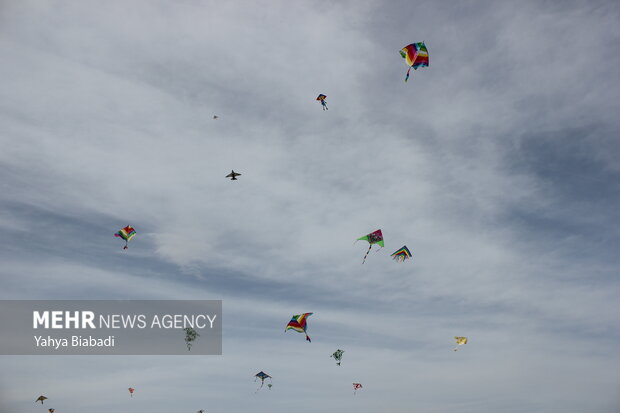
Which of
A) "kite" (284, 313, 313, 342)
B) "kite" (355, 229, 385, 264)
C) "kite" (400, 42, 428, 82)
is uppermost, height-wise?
"kite" (400, 42, 428, 82)

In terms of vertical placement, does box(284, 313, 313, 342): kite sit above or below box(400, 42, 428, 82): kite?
below

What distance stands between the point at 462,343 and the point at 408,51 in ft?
161

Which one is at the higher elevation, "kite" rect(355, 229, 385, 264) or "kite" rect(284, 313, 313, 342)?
"kite" rect(355, 229, 385, 264)

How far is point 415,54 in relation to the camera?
5178cm

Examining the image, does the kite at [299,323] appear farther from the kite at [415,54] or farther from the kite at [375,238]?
the kite at [415,54]

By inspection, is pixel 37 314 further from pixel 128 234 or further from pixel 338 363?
pixel 338 363

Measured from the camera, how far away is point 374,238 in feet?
212

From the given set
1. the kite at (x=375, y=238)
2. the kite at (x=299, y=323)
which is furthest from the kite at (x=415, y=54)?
the kite at (x=299, y=323)

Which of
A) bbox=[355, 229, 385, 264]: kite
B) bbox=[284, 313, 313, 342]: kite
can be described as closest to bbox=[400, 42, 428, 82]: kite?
bbox=[355, 229, 385, 264]: kite

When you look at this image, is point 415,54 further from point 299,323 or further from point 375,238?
point 299,323

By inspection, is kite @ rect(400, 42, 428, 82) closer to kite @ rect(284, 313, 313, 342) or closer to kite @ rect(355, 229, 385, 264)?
kite @ rect(355, 229, 385, 264)

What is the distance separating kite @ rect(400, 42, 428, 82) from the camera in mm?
51334

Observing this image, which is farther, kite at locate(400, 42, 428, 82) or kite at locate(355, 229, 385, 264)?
kite at locate(355, 229, 385, 264)

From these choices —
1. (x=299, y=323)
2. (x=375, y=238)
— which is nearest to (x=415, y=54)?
(x=375, y=238)
